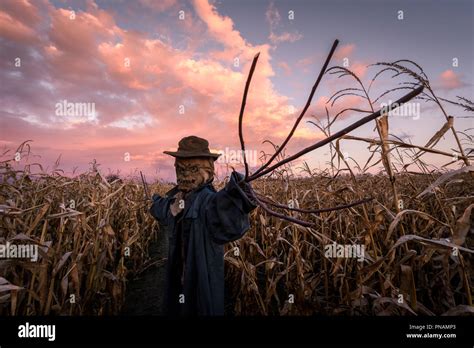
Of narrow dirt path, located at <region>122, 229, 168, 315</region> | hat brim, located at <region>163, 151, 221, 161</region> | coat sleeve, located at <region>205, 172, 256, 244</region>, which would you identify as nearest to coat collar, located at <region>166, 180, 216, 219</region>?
hat brim, located at <region>163, 151, 221, 161</region>

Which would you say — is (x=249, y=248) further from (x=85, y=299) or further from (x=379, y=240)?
(x=85, y=299)

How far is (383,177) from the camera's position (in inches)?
196

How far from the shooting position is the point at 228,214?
1593 millimetres

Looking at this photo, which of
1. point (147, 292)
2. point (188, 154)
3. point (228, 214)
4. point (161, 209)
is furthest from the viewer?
point (147, 292)

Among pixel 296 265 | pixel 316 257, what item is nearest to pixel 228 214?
pixel 296 265

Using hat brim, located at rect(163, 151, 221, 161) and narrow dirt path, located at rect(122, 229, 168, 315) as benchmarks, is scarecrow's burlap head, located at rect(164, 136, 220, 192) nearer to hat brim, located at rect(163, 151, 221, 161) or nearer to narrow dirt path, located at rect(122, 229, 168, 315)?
hat brim, located at rect(163, 151, 221, 161)

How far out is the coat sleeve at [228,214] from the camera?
141 centimetres

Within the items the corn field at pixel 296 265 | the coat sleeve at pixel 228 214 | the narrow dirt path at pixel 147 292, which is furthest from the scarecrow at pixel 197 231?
the narrow dirt path at pixel 147 292

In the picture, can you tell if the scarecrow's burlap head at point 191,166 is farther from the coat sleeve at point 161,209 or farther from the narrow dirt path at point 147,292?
the narrow dirt path at point 147,292

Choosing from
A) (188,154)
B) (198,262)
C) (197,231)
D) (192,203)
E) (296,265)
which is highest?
(188,154)

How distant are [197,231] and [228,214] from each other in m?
→ 0.59

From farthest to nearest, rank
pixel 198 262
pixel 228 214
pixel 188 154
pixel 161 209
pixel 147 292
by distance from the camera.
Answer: pixel 147 292
pixel 161 209
pixel 188 154
pixel 198 262
pixel 228 214

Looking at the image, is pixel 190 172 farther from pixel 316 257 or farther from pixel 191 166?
pixel 316 257

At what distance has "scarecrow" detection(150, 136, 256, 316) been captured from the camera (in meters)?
1.71
